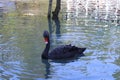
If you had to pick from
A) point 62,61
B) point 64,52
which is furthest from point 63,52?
point 62,61

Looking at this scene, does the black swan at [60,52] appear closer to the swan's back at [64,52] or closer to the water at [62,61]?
the swan's back at [64,52]

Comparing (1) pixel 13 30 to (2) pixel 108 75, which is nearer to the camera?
(2) pixel 108 75

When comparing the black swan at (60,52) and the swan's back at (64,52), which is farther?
the swan's back at (64,52)

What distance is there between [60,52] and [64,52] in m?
0.19

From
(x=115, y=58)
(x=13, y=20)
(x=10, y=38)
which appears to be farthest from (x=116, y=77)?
(x=13, y=20)

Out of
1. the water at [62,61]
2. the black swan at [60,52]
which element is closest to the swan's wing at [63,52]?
the black swan at [60,52]

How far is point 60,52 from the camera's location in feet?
50.9

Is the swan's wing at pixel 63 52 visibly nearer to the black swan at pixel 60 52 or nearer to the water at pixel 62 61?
the black swan at pixel 60 52

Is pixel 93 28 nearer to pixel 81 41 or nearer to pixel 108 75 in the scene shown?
pixel 81 41

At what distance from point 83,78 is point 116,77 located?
1.19m

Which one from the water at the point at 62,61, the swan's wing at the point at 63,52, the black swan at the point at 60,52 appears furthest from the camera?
the swan's wing at the point at 63,52

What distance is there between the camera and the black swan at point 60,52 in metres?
15.2

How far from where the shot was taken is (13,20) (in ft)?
90.9

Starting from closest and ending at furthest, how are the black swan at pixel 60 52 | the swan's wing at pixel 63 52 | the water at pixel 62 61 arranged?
the water at pixel 62 61 < the black swan at pixel 60 52 < the swan's wing at pixel 63 52
